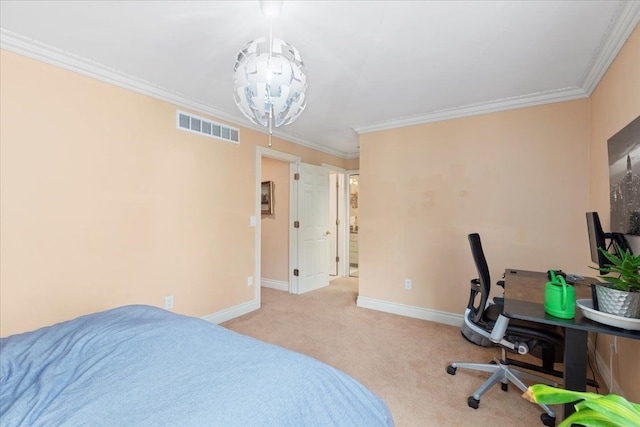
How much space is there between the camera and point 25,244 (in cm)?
197

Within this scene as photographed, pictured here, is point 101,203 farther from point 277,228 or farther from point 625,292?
point 625,292

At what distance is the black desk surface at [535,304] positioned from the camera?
124 centimetres

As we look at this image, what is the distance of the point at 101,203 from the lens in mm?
2334

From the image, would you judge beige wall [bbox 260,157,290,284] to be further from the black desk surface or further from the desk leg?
the desk leg

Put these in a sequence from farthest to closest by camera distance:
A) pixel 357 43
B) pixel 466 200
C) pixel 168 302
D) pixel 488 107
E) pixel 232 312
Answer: pixel 232 312
pixel 466 200
pixel 488 107
pixel 168 302
pixel 357 43

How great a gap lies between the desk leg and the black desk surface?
0.22ft

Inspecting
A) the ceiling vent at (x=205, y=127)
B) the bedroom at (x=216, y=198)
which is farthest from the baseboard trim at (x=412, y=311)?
the ceiling vent at (x=205, y=127)

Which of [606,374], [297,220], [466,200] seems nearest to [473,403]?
[606,374]

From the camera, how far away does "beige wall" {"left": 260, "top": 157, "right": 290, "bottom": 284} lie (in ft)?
15.1

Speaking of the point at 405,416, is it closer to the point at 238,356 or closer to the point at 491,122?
the point at 238,356

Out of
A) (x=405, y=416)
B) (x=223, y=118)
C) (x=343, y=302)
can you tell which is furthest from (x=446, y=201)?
(x=223, y=118)

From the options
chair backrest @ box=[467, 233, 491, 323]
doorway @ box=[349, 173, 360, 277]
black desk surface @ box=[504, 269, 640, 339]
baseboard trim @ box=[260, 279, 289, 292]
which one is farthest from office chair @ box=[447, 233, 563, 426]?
doorway @ box=[349, 173, 360, 277]

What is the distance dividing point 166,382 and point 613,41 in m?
3.06

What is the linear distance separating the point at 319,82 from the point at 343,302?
2.83 metres
